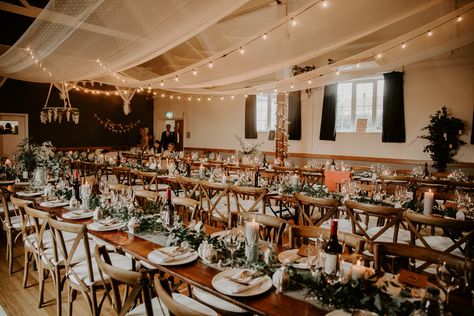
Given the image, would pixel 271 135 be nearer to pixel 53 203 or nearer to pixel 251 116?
pixel 251 116

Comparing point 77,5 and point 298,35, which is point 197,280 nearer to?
point 77,5

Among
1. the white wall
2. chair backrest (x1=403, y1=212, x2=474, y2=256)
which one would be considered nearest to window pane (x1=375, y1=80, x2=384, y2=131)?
the white wall

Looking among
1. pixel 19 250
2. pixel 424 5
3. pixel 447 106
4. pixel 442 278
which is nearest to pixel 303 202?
pixel 442 278

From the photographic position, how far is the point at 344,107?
9734 millimetres

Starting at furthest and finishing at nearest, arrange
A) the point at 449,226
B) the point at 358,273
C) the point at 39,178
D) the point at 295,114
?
the point at 295,114, the point at 39,178, the point at 449,226, the point at 358,273

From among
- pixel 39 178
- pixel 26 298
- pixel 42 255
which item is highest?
pixel 39 178

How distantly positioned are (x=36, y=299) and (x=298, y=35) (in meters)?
4.54

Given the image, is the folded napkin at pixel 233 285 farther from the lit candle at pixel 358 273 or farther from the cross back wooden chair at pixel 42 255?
the cross back wooden chair at pixel 42 255

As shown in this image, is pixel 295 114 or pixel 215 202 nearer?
pixel 215 202

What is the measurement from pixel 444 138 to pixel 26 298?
841 centimetres

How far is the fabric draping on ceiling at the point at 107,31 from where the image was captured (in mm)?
3330

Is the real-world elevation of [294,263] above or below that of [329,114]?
below

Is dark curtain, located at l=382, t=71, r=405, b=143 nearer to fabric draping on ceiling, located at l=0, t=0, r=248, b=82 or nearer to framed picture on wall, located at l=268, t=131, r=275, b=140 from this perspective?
framed picture on wall, located at l=268, t=131, r=275, b=140

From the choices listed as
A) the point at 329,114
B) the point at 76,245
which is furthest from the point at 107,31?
the point at 329,114
